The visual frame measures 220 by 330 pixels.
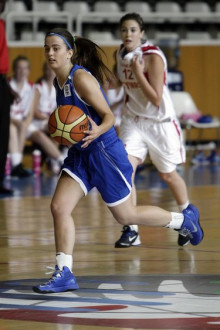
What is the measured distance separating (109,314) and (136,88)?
9.20 ft

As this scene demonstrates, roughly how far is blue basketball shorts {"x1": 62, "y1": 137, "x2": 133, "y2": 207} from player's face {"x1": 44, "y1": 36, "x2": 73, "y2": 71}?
0.45 metres

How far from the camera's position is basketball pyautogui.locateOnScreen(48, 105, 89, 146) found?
4645mm

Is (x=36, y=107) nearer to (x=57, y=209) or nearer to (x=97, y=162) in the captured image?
(x=97, y=162)

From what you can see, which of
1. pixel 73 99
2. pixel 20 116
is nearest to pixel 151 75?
pixel 73 99

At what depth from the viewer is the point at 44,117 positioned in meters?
12.5

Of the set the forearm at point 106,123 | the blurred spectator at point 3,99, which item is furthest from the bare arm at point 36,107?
the forearm at point 106,123

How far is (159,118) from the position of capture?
6.47 meters

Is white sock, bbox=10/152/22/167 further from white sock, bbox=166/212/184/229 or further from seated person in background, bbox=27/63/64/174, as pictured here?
white sock, bbox=166/212/184/229

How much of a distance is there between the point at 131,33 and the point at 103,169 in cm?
174

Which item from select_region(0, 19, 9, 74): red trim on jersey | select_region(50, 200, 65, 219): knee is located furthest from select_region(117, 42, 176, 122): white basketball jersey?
select_region(0, 19, 9, 74): red trim on jersey

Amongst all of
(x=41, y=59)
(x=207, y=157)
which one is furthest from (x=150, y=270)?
(x=41, y=59)

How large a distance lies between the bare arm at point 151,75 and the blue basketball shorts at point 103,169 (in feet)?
4.64

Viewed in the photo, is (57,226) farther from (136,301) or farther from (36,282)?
(136,301)

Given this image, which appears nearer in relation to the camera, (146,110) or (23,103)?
(146,110)
